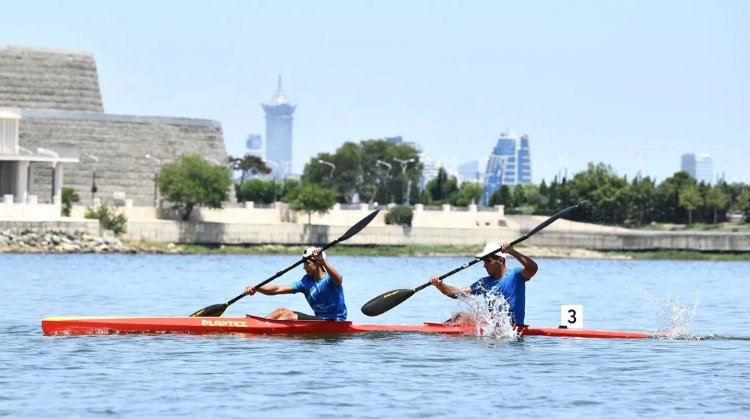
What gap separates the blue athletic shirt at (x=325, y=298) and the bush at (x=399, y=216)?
304ft

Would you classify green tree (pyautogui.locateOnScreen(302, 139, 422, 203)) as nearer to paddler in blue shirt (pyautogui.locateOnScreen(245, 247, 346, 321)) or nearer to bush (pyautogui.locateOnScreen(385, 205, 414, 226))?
bush (pyautogui.locateOnScreen(385, 205, 414, 226))

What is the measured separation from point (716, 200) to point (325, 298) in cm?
13008

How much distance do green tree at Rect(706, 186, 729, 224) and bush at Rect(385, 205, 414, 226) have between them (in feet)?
122

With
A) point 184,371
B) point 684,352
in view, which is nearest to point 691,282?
point 684,352

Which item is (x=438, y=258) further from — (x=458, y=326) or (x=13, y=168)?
(x=458, y=326)

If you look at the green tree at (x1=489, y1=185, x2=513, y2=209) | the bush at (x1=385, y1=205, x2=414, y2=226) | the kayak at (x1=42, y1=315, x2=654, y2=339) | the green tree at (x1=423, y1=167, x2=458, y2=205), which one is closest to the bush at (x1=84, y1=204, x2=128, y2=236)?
the bush at (x1=385, y1=205, x2=414, y2=226)

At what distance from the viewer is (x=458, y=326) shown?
3030cm

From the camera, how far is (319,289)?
29.2 metres

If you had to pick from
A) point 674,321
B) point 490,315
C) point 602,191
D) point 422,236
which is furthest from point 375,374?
point 602,191

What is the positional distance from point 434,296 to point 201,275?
2027cm

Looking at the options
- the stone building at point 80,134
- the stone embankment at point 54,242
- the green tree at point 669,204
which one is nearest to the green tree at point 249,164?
the stone building at point 80,134

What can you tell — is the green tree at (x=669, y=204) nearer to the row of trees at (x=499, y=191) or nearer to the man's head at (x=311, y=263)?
the row of trees at (x=499, y=191)

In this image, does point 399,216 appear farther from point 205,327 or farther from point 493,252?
point 493,252

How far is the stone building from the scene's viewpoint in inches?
4899
